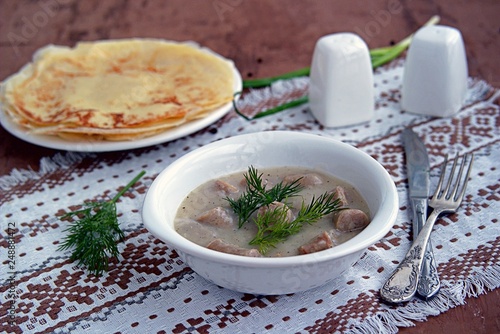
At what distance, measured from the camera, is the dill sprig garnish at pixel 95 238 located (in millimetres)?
2146

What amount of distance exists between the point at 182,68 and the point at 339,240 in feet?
4.88

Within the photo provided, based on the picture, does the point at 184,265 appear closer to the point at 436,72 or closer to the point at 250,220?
the point at 250,220

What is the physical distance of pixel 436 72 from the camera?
2941 millimetres

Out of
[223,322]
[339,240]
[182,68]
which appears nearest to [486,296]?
[339,240]

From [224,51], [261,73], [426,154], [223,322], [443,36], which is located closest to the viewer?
[223,322]

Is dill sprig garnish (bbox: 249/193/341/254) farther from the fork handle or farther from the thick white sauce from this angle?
the fork handle

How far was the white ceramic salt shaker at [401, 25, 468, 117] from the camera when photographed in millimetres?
2926

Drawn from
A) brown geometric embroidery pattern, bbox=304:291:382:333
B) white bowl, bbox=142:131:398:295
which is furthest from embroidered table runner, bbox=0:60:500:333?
white bowl, bbox=142:131:398:295

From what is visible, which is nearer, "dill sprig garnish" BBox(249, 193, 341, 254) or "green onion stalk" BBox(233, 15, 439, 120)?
"dill sprig garnish" BBox(249, 193, 341, 254)

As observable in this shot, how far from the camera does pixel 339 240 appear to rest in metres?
1.93

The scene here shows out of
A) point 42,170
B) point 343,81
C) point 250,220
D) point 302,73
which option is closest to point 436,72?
point 343,81

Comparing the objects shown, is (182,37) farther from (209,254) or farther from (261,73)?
(209,254)

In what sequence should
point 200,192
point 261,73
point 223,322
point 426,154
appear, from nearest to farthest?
point 223,322
point 200,192
point 426,154
point 261,73

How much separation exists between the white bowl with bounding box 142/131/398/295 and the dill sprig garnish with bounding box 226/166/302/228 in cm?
15
